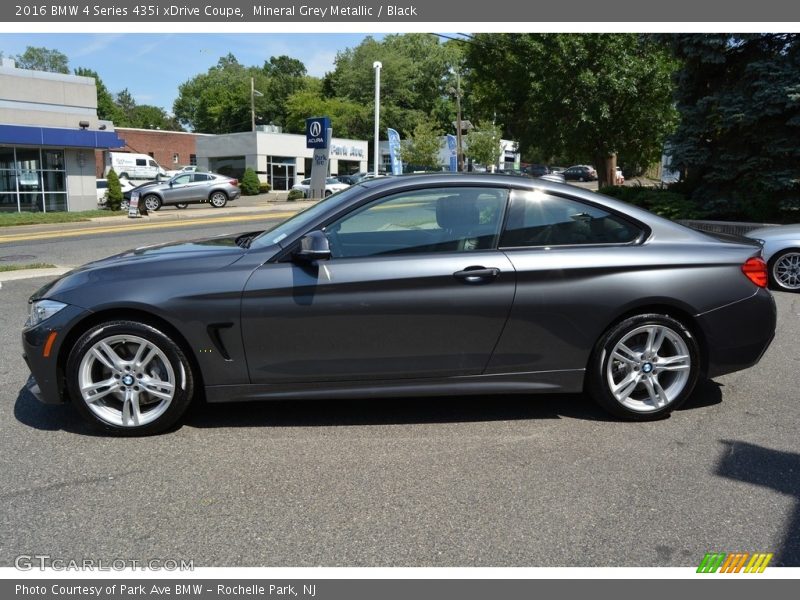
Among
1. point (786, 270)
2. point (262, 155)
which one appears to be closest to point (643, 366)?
point (786, 270)

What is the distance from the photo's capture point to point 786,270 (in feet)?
30.5

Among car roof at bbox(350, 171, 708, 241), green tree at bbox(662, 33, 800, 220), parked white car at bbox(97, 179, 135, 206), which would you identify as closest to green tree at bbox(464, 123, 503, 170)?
parked white car at bbox(97, 179, 135, 206)

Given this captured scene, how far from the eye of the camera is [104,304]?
404 cm

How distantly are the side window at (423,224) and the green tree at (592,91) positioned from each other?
53.3 ft

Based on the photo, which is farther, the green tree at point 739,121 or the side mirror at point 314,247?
the green tree at point 739,121

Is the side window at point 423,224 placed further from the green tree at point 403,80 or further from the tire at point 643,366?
the green tree at point 403,80

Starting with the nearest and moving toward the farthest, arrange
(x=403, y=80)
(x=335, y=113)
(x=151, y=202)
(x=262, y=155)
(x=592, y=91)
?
(x=592, y=91) → (x=151, y=202) → (x=262, y=155) → (x=335, y=113) → (x=403, y=80)

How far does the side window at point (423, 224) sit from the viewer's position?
429 centimetres

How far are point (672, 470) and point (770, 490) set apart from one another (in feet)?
1.59

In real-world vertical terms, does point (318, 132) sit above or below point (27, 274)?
above

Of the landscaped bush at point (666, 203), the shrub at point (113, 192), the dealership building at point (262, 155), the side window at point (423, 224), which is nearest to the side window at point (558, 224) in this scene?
the side window at point (423, 224)

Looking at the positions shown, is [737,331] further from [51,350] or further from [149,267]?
[51,350]

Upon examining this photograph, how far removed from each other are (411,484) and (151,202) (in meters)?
27.7

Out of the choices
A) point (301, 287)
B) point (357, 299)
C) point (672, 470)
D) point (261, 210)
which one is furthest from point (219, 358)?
point (261, 210)
